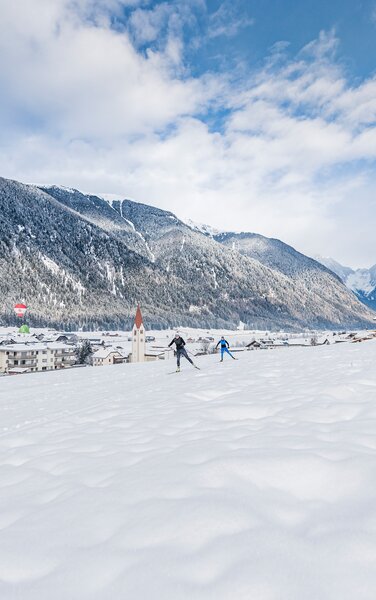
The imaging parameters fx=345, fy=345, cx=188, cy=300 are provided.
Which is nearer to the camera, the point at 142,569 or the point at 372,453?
the point at 142,569

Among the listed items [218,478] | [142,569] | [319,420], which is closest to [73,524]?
[142,569]

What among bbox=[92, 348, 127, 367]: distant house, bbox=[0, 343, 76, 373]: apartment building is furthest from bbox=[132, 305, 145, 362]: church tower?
bbox=[0, 343, 76, 373]: apartment building

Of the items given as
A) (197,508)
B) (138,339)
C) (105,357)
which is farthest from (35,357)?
(197,508)

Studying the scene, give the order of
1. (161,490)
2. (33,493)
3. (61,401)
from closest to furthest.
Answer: (161,490) → (33,493) → (61,401)

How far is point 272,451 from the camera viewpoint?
418 centimetres

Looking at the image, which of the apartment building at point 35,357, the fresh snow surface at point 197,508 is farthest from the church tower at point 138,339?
the fresh snow surface at point 197,508

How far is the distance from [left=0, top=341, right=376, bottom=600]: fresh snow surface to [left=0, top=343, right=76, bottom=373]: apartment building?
70904mm

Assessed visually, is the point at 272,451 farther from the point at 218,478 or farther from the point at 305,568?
the point at 305,568

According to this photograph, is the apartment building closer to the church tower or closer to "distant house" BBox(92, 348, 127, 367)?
"distant house" BBox(92, 348, 127, 367)

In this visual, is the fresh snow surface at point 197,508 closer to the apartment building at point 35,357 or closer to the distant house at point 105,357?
the distant house at point 105,357

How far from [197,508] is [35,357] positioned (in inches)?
3131

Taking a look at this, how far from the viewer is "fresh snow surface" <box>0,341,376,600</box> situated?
215cm

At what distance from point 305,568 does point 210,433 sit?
3192mm

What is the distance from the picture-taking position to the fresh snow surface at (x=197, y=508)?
7.05 ft
